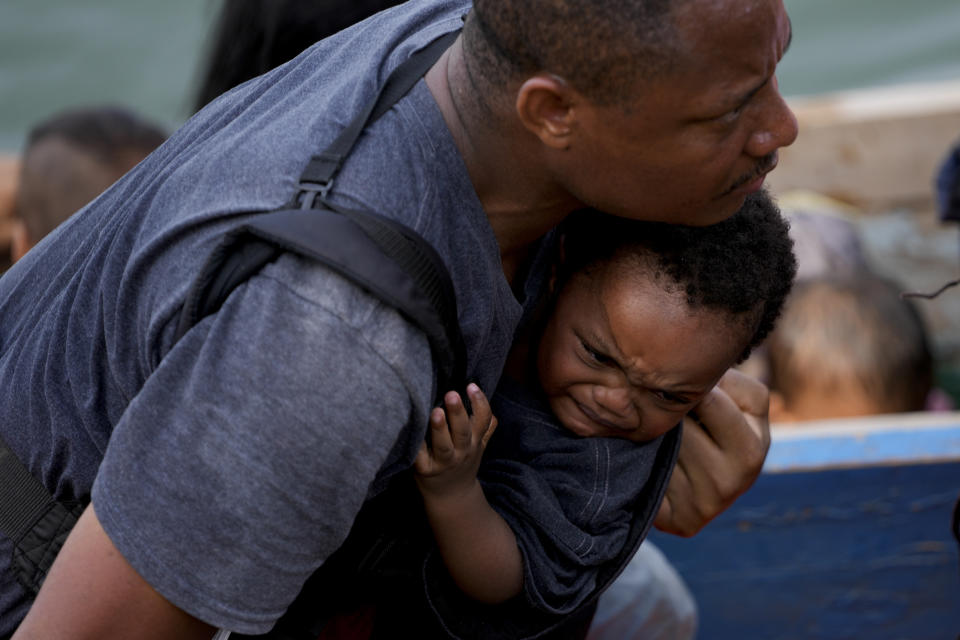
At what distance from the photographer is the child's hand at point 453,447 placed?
1.20 metres

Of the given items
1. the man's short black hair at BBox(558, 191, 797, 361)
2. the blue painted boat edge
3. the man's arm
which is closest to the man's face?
the man's short black hair at BBox(558, 191, 797, 361)

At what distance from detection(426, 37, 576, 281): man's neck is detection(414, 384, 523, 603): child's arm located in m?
0.20

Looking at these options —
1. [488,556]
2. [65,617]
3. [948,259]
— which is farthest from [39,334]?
[948,259]

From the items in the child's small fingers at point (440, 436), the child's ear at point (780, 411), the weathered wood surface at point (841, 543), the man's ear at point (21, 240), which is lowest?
the child's ear at point (780, 411)

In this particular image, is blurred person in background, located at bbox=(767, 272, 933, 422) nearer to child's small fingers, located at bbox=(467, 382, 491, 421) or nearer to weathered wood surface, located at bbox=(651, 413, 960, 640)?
weathered wood surface, located at bbox=(651, 413, 960, 640)

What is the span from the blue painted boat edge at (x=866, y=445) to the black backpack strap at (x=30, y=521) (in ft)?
5.68

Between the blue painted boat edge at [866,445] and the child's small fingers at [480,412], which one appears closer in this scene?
the child's small fingers at [480,412]

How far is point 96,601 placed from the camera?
1.06 metres

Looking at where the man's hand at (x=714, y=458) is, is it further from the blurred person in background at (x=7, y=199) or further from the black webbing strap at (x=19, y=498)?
the blurred person in background at (x=7, y=199)

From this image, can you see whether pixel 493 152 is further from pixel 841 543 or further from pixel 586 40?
pixel 841 543

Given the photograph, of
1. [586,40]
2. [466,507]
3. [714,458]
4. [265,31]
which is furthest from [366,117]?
[265,31]

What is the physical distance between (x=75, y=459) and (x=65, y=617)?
21 centimetres

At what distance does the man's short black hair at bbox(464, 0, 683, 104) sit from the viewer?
102cm

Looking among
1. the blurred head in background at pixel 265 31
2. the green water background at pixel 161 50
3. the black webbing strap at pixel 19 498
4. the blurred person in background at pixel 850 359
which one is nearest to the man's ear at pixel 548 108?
the black webbing strap at pixel 19 498
